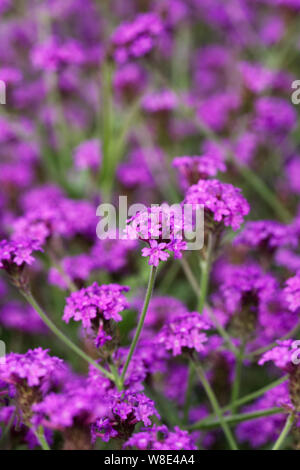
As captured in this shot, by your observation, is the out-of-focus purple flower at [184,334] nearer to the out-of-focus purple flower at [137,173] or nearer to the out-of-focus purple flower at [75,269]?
the out-of-focus purple flower at [75,269]

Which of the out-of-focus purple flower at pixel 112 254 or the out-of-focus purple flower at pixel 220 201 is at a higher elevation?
the out-of-focus purple flower at pixel 112 254

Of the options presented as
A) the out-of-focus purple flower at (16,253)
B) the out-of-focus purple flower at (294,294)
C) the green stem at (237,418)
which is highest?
the out-of-focus purple flower at (16,253)

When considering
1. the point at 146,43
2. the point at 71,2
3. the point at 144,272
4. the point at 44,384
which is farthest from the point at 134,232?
the point at 71,2

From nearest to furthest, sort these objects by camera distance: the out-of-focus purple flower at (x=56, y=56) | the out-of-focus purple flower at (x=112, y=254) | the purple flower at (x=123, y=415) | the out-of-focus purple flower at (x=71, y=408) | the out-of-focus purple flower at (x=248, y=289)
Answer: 1. the out-of-focus purple flower at (x=71, y=408)
2. the purple flower at (x=123, y=415)
3. the out-of-focus purple flower at (x=248, y=289)
4. the out-of-focus purple flower at (x=112, y=254)
5. the out-of-focus purple flower at (x=56, y=56)

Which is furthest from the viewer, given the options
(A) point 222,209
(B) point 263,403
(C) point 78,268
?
(C) point 78,268

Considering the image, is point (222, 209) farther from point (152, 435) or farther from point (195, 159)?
point (152, 435)

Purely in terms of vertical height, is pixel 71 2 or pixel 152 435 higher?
pixel 71 2

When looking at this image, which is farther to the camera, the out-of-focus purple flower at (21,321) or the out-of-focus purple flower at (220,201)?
the out-of-focus purple flower at (21,321)

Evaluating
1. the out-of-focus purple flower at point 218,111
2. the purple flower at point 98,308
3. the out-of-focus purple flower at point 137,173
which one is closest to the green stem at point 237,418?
the purple flower at point 98,308
